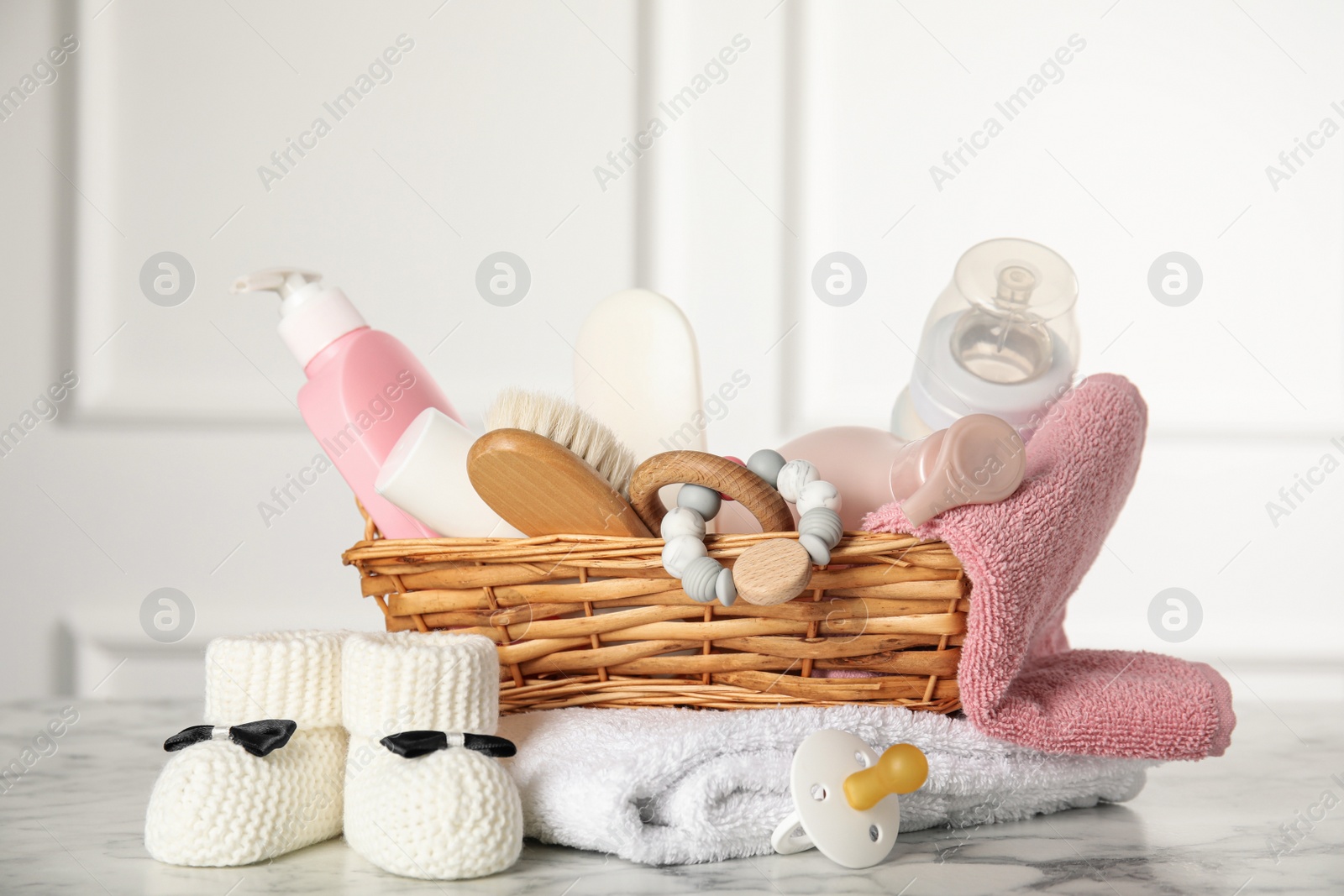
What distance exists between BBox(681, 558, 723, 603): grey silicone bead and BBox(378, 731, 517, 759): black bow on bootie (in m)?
0.09

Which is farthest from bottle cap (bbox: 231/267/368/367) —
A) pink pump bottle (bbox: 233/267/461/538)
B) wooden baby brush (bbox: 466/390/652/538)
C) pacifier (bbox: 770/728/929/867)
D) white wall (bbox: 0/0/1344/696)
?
white wall (bbox: 0/0/1344/696)

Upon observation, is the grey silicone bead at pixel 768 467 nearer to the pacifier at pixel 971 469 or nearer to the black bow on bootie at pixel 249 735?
the pacifier at pixel 971 469

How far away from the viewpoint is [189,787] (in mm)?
403

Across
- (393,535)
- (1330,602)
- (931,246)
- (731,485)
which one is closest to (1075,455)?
(731,485)

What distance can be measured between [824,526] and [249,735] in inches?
9.4

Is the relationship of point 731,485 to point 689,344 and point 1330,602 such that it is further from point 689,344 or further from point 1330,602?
point 1330,602

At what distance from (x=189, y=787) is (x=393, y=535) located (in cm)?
19

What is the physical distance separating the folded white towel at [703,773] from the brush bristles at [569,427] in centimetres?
11

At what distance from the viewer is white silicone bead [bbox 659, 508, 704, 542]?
17.5 inches

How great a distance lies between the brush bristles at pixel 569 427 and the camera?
0.49 m

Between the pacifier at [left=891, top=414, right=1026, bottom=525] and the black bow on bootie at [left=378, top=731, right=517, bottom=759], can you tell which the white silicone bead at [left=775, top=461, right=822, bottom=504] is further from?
the black bow on bootie at [left=378, top=731, right=517, bottom=759]

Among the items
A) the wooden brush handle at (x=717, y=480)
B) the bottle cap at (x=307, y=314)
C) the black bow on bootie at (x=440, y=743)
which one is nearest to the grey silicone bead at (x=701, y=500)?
the wooden brush handle at (x=717, y=480)

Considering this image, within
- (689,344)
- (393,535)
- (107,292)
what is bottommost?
(393,535)

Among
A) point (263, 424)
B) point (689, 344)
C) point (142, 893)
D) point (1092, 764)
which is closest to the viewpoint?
point (142, 893)
